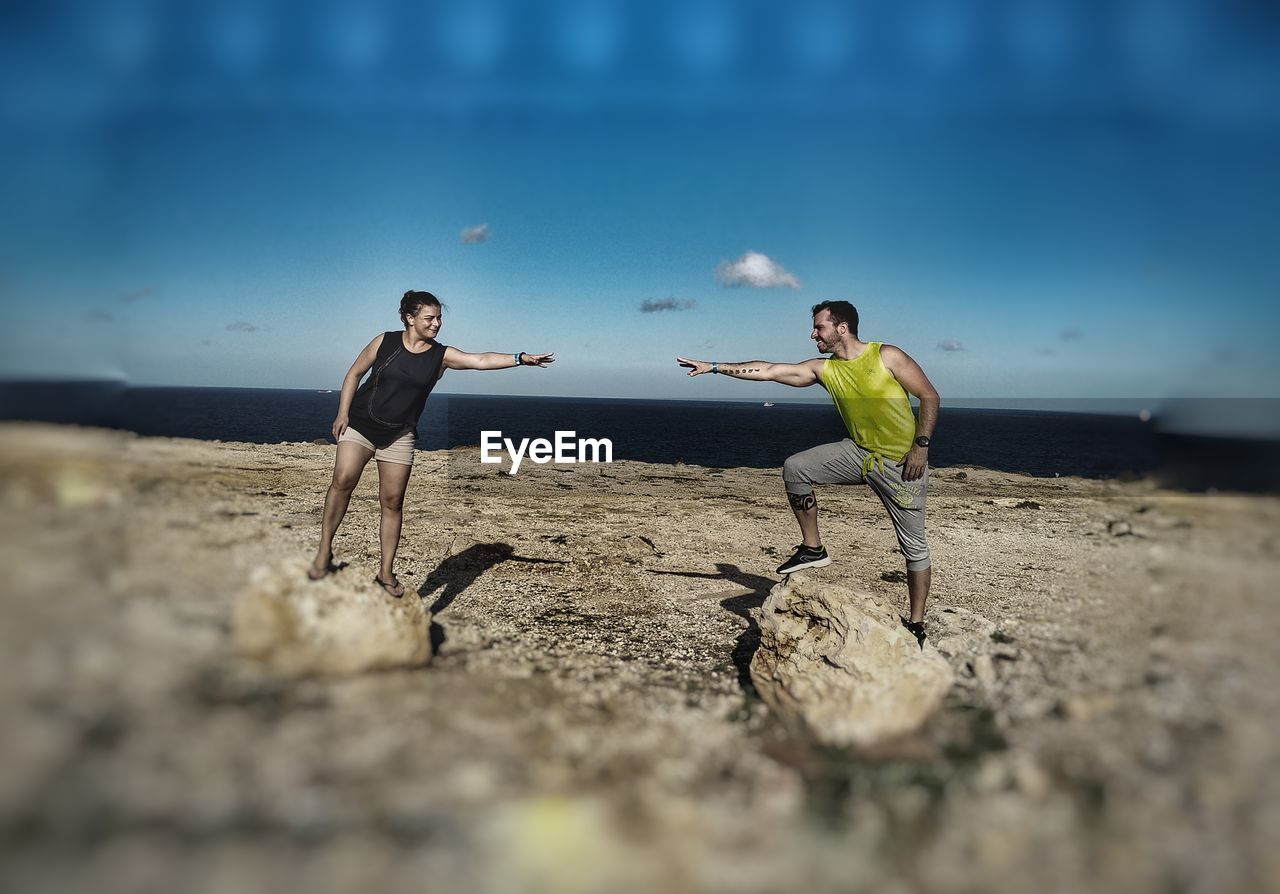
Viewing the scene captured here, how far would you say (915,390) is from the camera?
16.6 ft

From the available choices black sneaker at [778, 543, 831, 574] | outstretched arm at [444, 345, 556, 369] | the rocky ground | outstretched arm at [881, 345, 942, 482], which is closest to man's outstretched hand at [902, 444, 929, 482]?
outstretched arm at [881, 345, 942, 482]

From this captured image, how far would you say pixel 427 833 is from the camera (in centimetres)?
258

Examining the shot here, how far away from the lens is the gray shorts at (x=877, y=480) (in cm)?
522

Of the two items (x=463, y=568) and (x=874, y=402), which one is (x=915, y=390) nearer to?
(x=874, y=402)

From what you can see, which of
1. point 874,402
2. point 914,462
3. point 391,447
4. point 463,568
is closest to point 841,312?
point 874,402

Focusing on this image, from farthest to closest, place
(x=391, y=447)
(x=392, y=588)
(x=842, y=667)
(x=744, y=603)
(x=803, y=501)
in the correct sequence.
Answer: (x=744, y=603) < (x=803, y=501) < (x=391, y=447) < (x=392, y=588) < (x=842, y=667)

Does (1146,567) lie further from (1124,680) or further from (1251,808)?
(1251,808)

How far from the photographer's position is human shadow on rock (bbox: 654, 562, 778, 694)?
17.7ft

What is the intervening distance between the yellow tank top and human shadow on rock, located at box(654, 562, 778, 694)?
1.90 m

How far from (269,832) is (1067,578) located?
754cm

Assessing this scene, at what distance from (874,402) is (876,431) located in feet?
0.76

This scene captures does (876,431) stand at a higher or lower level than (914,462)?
higher

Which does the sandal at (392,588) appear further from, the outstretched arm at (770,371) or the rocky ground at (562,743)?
the outstretched arm at (770,371)

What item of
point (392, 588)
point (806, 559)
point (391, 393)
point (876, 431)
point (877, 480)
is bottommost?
A: point (392, 588)
